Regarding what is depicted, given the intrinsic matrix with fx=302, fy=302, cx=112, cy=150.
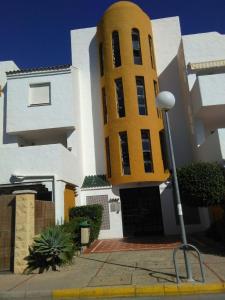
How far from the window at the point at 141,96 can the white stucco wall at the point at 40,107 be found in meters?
4.10

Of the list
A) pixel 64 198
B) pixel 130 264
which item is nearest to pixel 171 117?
pixel 64 198

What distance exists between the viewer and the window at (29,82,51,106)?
18984mm

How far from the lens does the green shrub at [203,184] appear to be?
12.5 metres

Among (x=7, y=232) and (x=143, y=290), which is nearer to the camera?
(x=143, y=290)

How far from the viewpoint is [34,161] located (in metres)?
15.1

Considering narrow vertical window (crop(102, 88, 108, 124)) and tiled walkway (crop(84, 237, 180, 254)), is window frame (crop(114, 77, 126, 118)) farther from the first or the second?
tiled walkway (crop(84, 237, 180, 254))

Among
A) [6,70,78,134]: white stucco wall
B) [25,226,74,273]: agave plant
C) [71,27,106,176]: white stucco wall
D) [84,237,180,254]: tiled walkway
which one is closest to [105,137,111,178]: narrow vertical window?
[71,27,106,176]: white stucco wall

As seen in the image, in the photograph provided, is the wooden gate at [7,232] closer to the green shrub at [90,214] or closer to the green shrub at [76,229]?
the green shrub at [76,229]

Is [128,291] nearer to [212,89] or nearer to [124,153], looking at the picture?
[124,153]

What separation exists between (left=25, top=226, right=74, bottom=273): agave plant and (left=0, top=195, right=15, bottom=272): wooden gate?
2.29ft

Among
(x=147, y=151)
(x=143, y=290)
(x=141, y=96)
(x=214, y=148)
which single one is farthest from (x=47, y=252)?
(x=141, y=96)

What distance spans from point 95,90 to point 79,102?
1476mm

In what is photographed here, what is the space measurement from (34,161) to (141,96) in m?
8.15

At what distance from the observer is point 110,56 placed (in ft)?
65.4
